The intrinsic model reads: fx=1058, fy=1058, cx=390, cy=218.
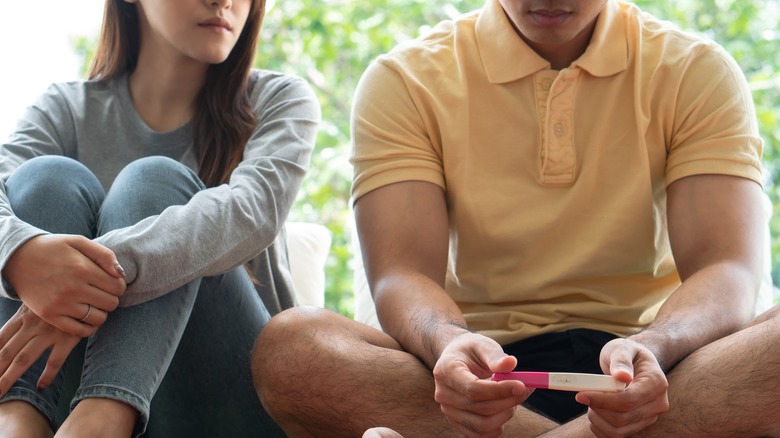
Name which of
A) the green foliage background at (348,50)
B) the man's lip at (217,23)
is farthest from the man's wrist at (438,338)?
the green foliage background at (348,50)

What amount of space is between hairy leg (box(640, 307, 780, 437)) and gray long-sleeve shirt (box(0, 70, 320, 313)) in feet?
2.13

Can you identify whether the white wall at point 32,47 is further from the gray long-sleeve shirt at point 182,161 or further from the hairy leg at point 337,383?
the hairy leg at point 337,383

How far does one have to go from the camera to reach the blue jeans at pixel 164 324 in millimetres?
1429

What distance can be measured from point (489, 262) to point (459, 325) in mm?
244

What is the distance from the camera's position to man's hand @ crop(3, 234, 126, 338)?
1398mm

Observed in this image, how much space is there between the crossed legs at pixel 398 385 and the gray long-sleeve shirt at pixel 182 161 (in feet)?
0.53

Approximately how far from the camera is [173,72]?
1909 mm

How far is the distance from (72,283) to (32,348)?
103 mm

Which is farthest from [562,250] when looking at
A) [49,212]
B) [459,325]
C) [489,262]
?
[49,212]

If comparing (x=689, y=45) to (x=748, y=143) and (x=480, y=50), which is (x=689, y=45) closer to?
(x=748, y=143)

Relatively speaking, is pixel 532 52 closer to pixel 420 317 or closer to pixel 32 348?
pixel 420 317

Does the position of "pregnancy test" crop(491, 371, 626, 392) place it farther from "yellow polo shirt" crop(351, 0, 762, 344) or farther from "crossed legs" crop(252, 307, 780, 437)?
"yellow polo shirt" crop(351, 0, 762, 344)

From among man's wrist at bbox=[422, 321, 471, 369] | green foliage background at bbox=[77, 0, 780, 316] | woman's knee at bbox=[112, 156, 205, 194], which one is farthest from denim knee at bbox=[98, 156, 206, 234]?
green foliage background at bbox=[77, 0, 780, 316]

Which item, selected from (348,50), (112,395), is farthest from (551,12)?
(348,50)
